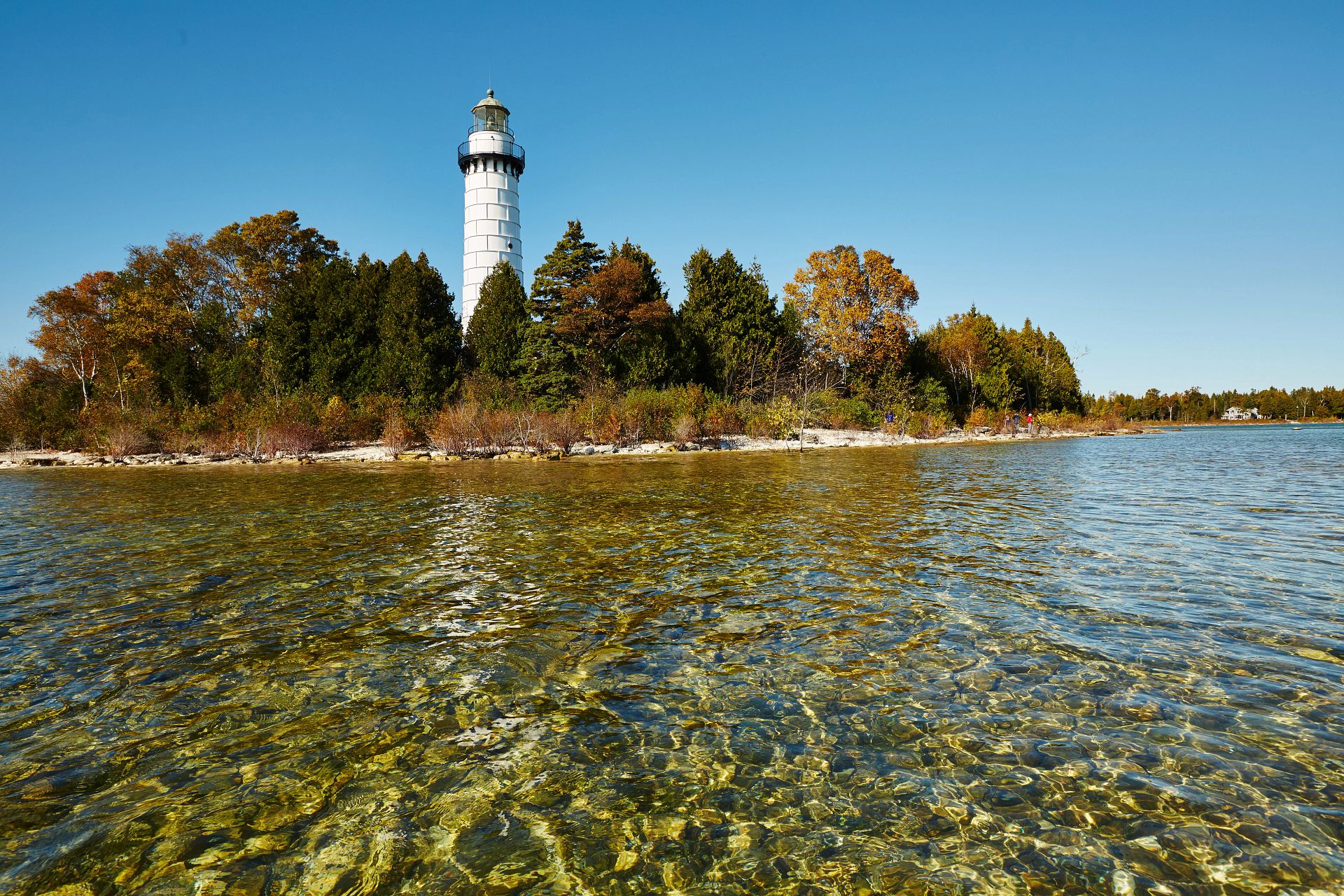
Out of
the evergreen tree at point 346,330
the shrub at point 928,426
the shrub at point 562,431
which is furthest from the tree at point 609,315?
the shrub at point 928,426

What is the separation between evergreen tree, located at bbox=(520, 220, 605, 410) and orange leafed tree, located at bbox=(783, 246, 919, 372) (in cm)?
1577

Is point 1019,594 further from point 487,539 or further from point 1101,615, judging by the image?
point 487,539

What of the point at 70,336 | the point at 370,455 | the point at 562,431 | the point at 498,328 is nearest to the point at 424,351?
the point at 498,328

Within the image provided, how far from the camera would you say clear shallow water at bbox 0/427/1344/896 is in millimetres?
2648

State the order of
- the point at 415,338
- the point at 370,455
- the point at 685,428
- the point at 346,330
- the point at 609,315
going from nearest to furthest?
the point at 370,455 < the point at 685,428 < the point at 415,338 < the point at 346,330 < the point at 609,315

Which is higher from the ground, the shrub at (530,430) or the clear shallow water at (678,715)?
the shrub at (530,430)

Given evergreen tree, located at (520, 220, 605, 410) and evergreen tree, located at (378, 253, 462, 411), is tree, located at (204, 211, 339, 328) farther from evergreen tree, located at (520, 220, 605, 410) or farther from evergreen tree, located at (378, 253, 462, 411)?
evergreen tree, located at (520, 220, 605, 410)

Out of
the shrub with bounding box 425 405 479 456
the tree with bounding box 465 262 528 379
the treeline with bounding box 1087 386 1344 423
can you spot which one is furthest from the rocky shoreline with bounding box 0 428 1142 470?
the treeline with bounding box 1087 386 1344 423

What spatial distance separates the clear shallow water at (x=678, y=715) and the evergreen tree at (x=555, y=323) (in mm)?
23125

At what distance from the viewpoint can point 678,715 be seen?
3.91m

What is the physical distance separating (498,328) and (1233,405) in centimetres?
14340

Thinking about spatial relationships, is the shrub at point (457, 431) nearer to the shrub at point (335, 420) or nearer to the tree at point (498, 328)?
the shrub at point (335, 420)

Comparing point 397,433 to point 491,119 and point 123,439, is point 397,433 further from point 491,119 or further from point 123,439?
point 491,119

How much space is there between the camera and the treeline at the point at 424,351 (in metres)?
29.6
